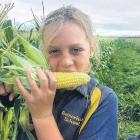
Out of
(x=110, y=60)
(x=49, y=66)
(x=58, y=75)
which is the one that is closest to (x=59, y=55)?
(x=49, y=66)

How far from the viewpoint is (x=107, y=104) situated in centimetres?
194

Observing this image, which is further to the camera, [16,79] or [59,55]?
[59,55]

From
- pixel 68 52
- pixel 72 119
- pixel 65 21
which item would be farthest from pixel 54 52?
pixel 72 119

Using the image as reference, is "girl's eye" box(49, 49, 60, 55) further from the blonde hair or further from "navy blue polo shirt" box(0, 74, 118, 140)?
"navy blue polo shirt" box(0, 74, 118, 140)

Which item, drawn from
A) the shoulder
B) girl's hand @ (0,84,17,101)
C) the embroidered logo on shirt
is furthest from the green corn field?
the shoulder

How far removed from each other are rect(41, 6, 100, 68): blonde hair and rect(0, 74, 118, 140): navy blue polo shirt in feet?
0.79

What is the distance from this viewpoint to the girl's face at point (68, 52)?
6.23 ft

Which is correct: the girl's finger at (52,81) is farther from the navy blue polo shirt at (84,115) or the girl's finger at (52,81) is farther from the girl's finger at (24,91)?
the navy blue polo shirt at (84,115)

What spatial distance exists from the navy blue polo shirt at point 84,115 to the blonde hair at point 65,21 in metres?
0.24

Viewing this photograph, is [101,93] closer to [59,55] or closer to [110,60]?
[59,55]

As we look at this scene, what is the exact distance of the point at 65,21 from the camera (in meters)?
2.04

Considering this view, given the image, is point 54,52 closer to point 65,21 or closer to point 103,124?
point 65,21

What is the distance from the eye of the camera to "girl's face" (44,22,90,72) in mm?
1899

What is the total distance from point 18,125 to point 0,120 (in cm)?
9
